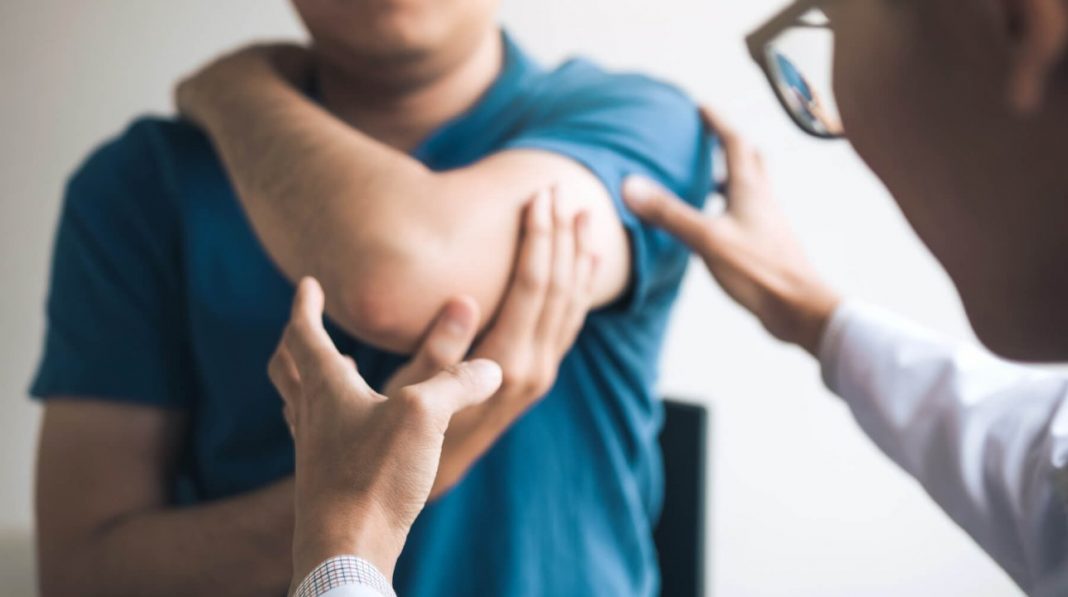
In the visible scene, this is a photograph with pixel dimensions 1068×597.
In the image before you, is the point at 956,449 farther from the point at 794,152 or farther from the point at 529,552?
the point at 794,152

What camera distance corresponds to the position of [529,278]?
2.06 ft

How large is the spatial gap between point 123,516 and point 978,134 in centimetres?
69

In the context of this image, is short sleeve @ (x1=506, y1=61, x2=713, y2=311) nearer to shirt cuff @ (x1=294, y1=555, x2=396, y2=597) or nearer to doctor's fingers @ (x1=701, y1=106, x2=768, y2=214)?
doctor's fingers @ (x1=701, y1=106, x2=768, y2=214)

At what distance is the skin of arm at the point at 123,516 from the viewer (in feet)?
2.40

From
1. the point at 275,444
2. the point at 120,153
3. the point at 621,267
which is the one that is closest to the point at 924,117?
the point at 621,267

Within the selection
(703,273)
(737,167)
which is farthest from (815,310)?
(703,273)

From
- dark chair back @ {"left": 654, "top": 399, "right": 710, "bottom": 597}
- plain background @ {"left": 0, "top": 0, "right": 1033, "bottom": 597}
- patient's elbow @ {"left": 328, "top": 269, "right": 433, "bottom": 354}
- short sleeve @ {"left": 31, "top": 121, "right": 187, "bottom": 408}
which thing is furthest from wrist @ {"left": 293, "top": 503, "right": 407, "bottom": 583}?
plain background @ {"left": 0, "top": 0, "right": 1033, "bottom": 597}

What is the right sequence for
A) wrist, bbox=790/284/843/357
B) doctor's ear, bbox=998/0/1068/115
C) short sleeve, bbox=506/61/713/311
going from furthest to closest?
wrist, bbox=790/284/843/357, short sleeve, bbox=506/61/713/311, doctor's ear, bbox=998/0/1068/115

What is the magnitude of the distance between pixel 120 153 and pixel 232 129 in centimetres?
15

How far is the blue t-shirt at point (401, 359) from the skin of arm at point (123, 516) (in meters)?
0.02

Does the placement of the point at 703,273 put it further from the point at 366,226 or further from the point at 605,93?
the point at 366,226

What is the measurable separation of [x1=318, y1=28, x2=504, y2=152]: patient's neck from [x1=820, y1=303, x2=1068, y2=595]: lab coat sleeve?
1.18 feet

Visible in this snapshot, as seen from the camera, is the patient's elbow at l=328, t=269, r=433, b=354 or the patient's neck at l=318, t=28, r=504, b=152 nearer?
the patient's elbow at l=328, t=269, r=433, b=354

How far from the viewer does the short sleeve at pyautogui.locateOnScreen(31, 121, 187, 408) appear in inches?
30.8
